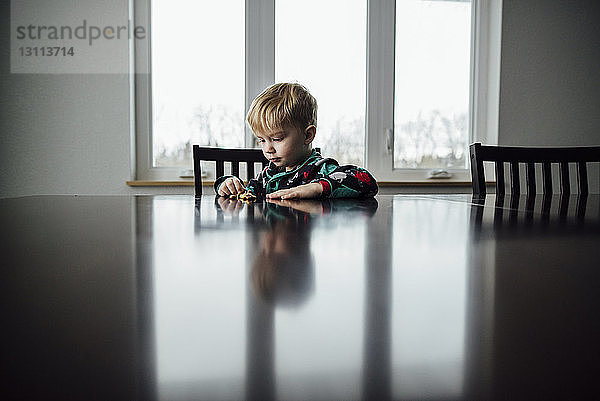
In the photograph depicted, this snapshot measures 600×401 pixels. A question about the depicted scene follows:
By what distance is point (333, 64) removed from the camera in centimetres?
274

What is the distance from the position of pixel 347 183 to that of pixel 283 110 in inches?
12.8

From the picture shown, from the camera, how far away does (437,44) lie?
2807 millimetres

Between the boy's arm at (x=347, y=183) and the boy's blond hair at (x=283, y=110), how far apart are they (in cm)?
20

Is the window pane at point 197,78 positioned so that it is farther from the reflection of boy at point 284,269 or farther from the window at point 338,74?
the reflection of boy at point 284,269

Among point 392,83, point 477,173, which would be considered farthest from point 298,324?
point 392,83

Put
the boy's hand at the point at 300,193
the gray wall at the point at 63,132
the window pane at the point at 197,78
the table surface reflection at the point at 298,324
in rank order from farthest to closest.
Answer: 1. the window pane at the point at 197,78
2. the gray wall at the point at 63,132
3. the boy's hand at the point at 300,193
4. the table surface reflection at the point at 298,324

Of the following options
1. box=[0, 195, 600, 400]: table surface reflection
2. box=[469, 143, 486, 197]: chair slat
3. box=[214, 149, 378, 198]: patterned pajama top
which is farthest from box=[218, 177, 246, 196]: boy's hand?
box=[0, 195, 600, 400]: table surface reflection

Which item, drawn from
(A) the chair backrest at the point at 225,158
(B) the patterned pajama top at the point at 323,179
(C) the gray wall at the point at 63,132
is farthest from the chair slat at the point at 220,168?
(C) the gray wall at the point at 63,132

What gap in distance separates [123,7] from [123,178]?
2.87ft

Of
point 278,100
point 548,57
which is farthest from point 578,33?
point 278,100

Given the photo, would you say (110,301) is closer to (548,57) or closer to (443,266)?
(443,266)

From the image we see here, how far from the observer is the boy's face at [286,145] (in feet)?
4.28

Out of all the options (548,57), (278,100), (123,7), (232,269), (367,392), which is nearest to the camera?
(367,392)

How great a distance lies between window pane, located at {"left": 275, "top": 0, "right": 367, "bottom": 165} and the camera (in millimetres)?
2695
